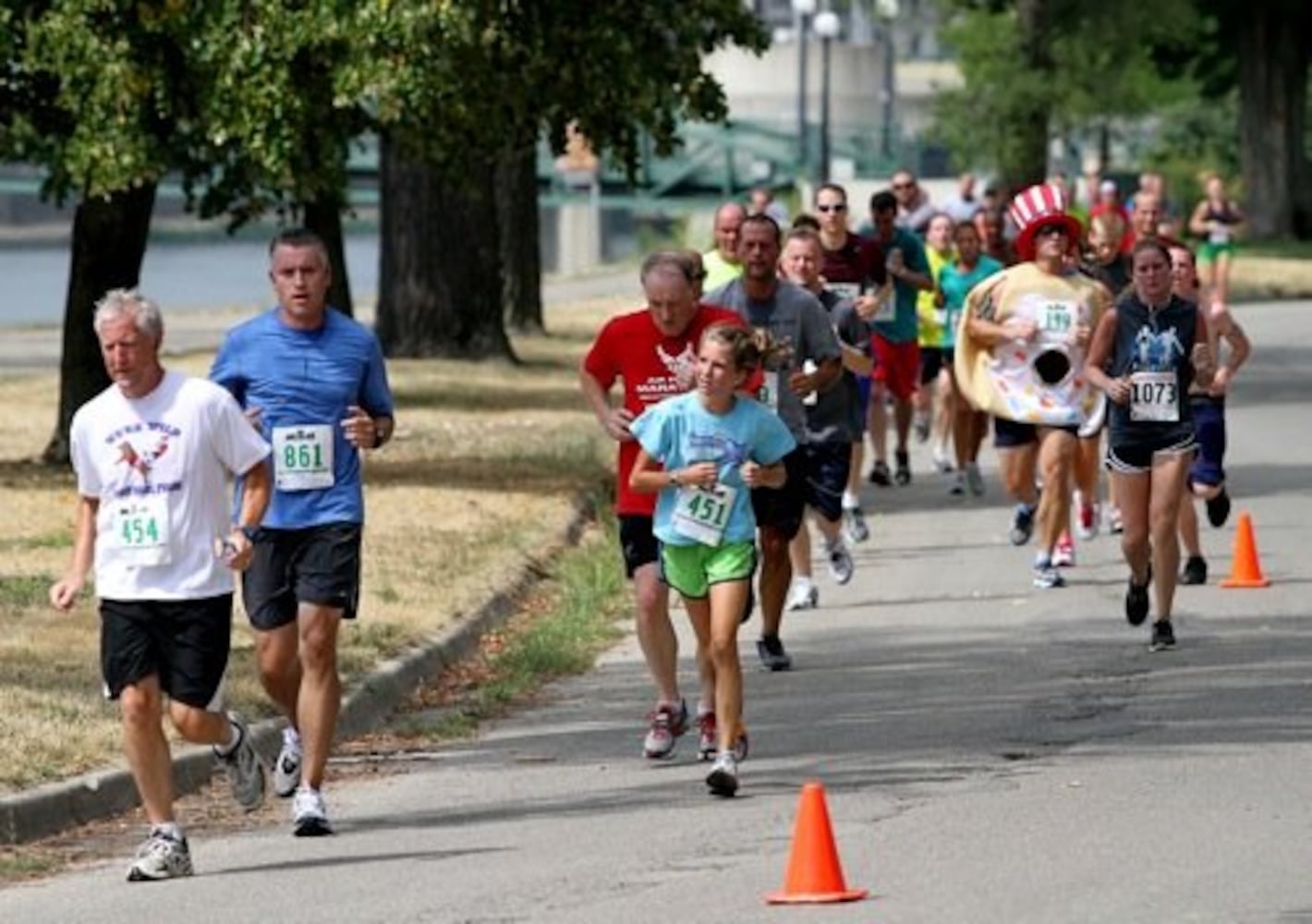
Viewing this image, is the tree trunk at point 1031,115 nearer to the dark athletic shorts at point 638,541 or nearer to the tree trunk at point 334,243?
the tree trunk at point 334,243

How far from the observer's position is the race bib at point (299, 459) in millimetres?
12570

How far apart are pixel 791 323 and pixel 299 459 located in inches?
146

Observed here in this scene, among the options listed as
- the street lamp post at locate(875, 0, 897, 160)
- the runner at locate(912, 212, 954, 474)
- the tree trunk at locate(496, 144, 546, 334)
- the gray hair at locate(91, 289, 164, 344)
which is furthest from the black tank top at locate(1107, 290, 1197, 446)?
the street lamp post at locate(875, 0, 897, 160)

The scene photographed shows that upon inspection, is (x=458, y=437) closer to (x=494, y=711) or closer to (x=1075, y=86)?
(x=494, y=711)

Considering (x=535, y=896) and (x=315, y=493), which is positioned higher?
(x=315, y=493)

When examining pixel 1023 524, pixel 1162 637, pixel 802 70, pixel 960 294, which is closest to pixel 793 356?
pixel 1162 637

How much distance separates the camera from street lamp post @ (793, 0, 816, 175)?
62.6 meters

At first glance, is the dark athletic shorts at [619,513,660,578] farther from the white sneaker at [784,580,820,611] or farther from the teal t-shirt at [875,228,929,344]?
the teal t-shirt at [875,228,929,344]

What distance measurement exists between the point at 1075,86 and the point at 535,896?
54298mm

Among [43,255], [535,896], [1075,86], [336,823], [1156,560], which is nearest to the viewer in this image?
[535,896]

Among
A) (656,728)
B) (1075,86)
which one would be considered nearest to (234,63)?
(656,728)

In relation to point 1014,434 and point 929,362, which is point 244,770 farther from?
point 929,362

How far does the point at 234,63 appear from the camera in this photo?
72.6 feet

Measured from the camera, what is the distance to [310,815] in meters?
12.2
